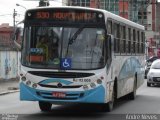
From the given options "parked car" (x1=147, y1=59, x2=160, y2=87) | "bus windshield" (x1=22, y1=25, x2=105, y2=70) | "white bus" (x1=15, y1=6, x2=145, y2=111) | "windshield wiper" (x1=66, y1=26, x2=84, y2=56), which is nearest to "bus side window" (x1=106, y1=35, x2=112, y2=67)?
"white bus" (x1=15, y1=6, x2=145, y2=111)

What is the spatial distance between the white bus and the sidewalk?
12.0 m

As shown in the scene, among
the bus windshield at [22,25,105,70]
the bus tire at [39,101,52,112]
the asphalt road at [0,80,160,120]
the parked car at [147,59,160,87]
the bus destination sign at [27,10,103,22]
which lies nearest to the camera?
the bus windshield at [22,25,105,70]

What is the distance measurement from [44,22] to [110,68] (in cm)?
225

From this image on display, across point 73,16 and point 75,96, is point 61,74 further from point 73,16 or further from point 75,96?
point 73,16

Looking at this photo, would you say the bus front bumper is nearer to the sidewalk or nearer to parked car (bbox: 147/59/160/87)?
the sidewalk

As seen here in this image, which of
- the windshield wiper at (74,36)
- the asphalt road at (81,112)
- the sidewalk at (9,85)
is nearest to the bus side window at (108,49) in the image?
the windshield wiper at (74,36)

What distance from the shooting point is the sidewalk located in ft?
93.7

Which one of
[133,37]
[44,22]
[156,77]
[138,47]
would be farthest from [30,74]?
[156,77]

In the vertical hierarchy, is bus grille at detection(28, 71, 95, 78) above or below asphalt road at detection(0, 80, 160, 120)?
above

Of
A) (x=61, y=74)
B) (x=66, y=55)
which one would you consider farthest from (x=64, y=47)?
(x=61, y=74)

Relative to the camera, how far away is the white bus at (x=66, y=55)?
48.4ft

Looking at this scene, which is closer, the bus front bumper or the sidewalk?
the bus front bumper

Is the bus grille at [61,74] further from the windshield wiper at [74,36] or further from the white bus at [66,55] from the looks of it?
the windshield wiper at [74,36]

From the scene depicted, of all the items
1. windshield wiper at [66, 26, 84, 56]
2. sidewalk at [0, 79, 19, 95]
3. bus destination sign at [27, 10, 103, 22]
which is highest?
bus destination sign at [27, 10, 103, 22]
